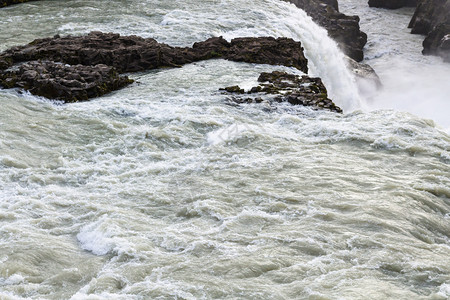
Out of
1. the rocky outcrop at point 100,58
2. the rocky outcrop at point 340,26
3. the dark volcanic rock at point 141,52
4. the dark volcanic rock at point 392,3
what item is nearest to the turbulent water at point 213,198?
the rocky outcrop at point 100,58

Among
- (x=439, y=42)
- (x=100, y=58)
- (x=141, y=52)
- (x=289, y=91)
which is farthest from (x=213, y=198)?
(x=439, y=42)

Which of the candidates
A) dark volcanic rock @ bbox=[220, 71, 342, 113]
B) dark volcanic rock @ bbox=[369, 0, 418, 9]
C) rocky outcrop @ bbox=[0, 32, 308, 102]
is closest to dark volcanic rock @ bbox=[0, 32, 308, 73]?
rocky outcrop @ bbox=[0, 32, 308, 102]

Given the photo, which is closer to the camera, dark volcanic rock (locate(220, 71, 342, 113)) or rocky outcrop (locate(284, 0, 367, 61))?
dark volcanic rock (locate(220, 71, 342, 113))

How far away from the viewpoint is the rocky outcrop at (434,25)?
2815cm

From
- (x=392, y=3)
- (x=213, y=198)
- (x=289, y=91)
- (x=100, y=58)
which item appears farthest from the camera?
(x=392, y=3)

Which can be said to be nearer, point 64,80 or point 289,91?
point 64,80

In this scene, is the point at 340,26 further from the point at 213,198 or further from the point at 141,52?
the point at 213,198

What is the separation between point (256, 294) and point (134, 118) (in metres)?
6.32

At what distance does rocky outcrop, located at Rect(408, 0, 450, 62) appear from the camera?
28.1 m

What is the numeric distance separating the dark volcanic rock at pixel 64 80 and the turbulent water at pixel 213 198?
1.37 ft

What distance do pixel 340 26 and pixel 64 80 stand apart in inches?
801

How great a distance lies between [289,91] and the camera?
13047 mm

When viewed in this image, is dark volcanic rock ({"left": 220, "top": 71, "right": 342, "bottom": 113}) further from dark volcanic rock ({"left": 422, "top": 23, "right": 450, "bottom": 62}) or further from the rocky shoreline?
the rocky shoreline

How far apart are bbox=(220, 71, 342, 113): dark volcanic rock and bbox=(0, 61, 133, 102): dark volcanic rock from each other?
289 centimetres
